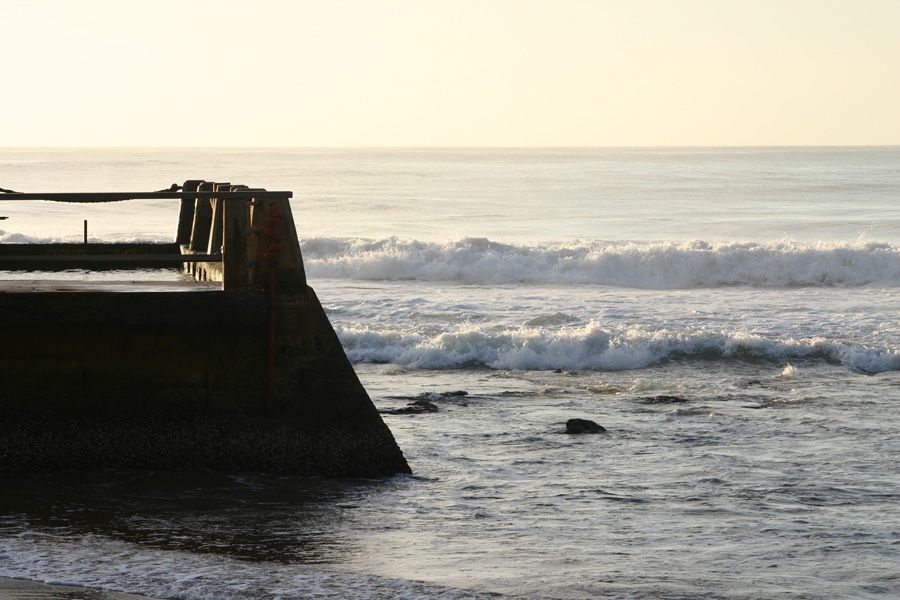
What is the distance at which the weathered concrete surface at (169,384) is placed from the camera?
32.3 ft

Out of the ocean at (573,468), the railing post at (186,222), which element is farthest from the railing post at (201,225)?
the railing post at (186,222)

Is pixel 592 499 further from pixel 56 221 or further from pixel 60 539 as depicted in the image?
pixel 56 221

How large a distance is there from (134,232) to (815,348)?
34.8m

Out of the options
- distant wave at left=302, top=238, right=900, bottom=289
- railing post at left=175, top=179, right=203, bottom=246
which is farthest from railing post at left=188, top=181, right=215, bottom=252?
distant wave at left=302, top=238, right=900, bottom=289

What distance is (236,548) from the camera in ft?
29.1

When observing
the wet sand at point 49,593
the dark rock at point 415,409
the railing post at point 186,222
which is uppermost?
the railing post at point 186,222

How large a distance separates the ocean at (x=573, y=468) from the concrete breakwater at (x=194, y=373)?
240mm

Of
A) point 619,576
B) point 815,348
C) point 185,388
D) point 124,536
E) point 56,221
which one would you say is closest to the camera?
point 619,576

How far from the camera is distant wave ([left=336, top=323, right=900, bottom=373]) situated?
19891 millimetres

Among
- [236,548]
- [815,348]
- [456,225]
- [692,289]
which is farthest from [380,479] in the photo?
[456,225]

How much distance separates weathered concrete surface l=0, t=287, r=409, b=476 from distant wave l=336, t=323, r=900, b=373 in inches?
383

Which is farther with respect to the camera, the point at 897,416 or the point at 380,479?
the point at 897,416

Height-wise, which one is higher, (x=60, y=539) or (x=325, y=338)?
(x=325, y=338)

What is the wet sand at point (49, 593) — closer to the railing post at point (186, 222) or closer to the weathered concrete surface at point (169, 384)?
the weathered concrete surface at point (169, 384)
